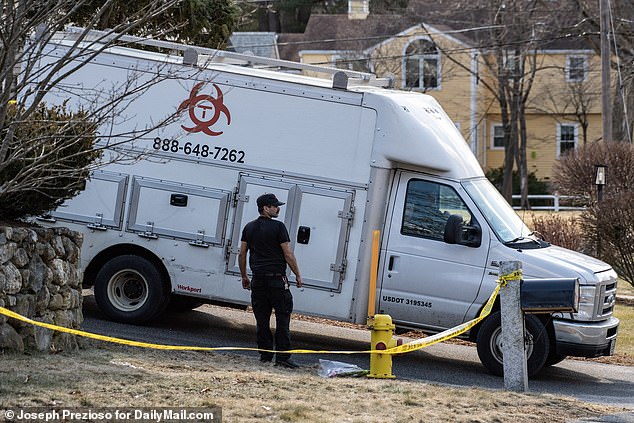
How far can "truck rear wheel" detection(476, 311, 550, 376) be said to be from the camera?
11047 mm

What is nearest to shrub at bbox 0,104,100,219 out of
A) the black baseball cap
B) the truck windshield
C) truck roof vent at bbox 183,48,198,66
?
the black baseball cap

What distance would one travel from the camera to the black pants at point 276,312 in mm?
10195

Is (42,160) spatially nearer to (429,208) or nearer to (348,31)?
(429,208)

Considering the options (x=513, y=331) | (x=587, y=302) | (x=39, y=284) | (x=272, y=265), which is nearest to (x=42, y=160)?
(x=39, y=284)

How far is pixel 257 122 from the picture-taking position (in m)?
12.1

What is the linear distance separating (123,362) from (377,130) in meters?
4.18

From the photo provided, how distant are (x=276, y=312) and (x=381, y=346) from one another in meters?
1.10

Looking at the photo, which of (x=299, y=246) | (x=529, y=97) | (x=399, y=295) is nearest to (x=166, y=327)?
(x=299, y=246)

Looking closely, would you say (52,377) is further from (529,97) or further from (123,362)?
(529,97)

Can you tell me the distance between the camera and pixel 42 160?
28.5ft

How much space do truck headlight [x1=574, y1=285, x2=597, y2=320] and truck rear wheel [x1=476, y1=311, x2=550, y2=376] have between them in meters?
0.44

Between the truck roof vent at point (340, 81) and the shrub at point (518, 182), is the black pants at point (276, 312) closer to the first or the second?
the truck roof vent at point (340, 81)

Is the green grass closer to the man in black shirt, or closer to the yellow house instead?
the man in black shirt

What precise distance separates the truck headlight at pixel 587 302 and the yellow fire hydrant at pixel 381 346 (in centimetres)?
229
